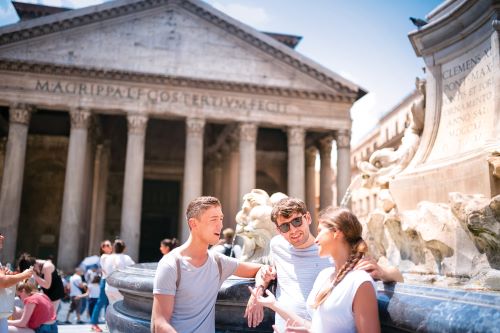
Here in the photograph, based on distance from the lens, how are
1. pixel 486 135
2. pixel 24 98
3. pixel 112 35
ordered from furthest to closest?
pixel 112 35
pixel 24 98
pixel 486 135

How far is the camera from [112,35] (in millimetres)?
20766

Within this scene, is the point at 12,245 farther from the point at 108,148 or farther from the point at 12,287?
the point at 12,287

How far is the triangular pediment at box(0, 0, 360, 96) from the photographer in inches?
776

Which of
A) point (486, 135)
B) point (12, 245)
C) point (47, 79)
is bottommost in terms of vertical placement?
point (12, 245)

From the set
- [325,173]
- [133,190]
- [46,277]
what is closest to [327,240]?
[46,277]

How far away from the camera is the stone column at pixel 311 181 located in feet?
83.8

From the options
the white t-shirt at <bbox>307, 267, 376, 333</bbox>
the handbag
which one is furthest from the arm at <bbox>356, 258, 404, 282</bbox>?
the handbag

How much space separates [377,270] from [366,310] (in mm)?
292

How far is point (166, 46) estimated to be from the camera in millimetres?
21219

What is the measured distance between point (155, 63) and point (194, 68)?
1919 millimetres

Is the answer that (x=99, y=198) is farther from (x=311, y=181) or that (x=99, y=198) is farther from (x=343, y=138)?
(x=343, y=138)

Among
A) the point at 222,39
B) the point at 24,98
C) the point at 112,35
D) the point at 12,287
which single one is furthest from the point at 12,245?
the point at 12,287

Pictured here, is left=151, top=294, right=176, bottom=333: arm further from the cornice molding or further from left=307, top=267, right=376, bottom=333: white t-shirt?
the cornice molding

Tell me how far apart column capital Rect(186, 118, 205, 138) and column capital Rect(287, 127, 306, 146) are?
462 cm
